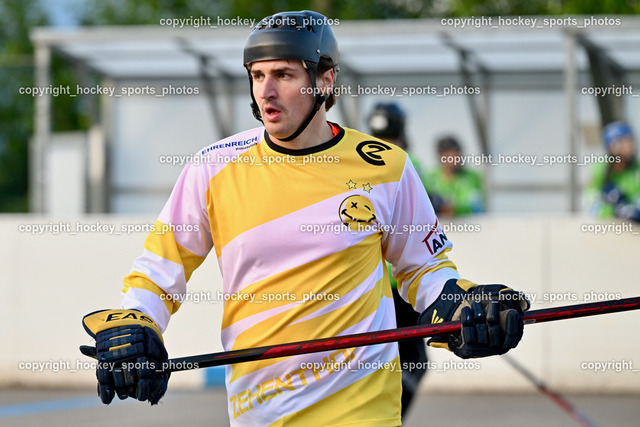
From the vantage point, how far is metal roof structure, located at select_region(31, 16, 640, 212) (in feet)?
36.3

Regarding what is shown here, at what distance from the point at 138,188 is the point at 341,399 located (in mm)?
11364

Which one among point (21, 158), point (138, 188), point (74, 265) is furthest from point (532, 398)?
point (21, 158)

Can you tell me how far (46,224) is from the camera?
970 cm

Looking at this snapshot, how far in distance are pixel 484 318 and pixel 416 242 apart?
497 mm

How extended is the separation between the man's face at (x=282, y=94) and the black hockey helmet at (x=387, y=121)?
2.94 metres

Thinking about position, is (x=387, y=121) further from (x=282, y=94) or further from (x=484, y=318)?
(x=484, y=318)

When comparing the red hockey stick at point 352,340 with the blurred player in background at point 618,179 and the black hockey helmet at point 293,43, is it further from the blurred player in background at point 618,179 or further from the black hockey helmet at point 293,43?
the blurred player in background at point 618,179

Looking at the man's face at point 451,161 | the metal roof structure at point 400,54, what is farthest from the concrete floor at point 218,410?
the metal roof structure at point 400,54

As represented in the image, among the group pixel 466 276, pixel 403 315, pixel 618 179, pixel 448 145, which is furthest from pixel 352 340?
pixel 448 145

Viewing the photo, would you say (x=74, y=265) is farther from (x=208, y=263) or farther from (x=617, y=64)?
(x=617, y=64)

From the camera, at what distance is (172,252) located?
11.4ft

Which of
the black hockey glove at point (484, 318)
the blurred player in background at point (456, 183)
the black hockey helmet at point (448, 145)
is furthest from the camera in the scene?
the black hockey helmet at point (448, 145)

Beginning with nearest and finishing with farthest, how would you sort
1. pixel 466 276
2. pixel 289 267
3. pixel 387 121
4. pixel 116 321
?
pixel 116 321, pixel 289 267, pixel 387 121, pixel 466 276

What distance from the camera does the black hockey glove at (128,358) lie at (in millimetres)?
3133
